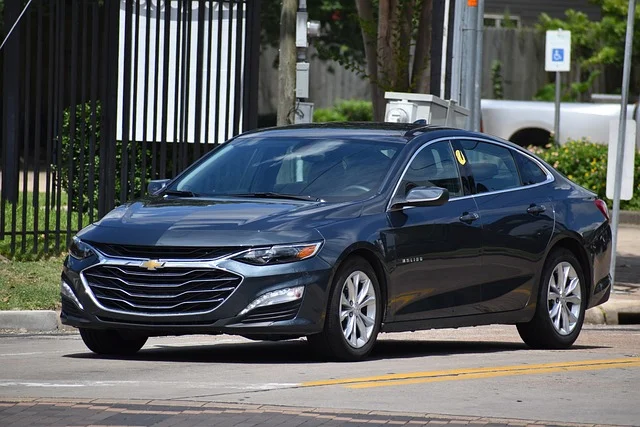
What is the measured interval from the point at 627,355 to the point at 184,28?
264 inches

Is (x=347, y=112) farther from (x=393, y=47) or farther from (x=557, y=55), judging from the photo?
(x=393, y=47)

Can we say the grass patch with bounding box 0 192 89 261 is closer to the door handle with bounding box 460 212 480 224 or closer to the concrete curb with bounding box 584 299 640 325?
the concrete curb with bounding box 584 299 640 325

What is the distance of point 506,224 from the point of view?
10.2m

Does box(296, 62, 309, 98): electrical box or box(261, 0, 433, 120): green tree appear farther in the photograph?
box(261, 0, 433, 120): green tree

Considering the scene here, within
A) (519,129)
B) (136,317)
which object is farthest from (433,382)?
(519,129)

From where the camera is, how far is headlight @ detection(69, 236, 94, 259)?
8.98 meters

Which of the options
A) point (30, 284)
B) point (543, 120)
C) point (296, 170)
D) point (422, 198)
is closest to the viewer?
point (422, 198)

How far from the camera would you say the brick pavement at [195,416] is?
6.65 m

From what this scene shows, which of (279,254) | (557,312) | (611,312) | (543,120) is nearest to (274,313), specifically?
(279,254)

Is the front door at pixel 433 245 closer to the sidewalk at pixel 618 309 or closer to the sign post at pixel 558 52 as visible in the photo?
the sidewalk at pixel 618 309

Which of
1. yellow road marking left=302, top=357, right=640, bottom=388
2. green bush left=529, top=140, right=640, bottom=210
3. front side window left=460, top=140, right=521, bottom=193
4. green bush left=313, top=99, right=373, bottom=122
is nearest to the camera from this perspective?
yellow road marking left=302, top=357, right=640, bottom=388

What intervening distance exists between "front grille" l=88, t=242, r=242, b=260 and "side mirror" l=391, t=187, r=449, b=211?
1.32 meters

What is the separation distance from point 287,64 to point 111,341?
7.06 meters

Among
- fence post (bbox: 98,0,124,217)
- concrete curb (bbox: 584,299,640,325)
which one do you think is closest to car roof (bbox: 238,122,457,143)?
concrete curb (bbox: 584,299,640,325)
